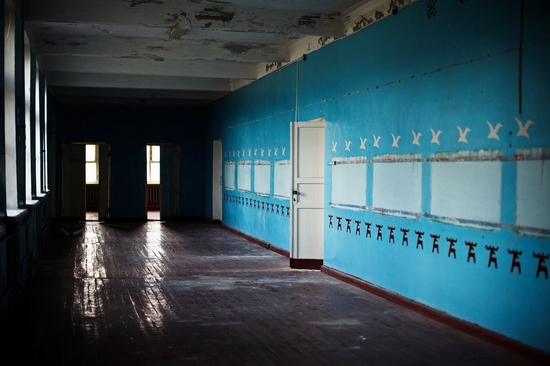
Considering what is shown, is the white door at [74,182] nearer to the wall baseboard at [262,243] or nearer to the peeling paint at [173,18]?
the wall baseboard at [262,243]

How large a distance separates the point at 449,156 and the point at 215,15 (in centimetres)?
364

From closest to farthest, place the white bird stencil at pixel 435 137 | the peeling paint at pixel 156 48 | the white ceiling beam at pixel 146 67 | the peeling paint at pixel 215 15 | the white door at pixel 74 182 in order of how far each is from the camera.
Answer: the white bird stencil at pixel 435 137 < the peeling paint at pixel 215 15 < the peeling paint at pixel 156 48 < the white ceiling beam at pixel 146 67 < the white door at pixel 74 182

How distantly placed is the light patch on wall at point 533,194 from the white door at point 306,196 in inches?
167

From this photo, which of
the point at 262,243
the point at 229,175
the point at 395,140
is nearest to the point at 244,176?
the point at 229,175

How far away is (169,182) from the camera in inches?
704

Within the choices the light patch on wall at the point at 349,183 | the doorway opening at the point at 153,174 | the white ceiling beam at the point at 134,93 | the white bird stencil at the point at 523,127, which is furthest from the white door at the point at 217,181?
the white bird stencil at the point at 523,127

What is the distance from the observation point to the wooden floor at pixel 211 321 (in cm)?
470

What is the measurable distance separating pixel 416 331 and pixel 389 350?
0.68m

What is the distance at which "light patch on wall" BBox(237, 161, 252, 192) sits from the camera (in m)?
12.9

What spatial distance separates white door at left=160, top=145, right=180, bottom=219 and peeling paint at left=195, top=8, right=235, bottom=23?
10072mm

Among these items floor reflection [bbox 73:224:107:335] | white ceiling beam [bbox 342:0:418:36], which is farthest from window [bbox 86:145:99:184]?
white ceiling beam [bbox 342:0:418:36]

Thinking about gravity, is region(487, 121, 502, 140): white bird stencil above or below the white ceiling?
below

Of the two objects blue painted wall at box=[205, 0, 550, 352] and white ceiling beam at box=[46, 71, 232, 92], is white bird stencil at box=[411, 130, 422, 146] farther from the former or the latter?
white ceiling beam at box=[46, 71, 232, 92]

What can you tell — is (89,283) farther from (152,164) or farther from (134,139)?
(152,164)
